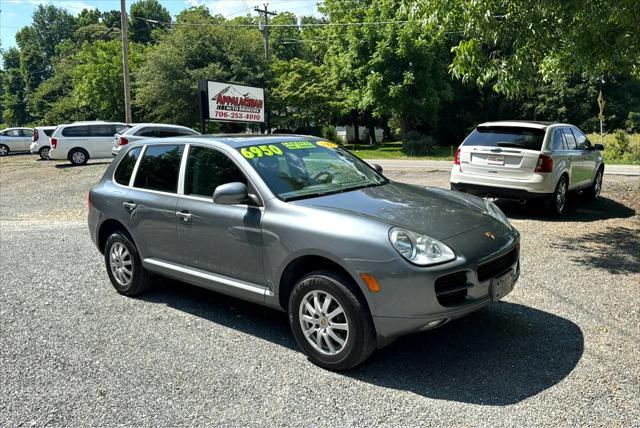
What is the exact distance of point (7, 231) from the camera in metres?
9.45

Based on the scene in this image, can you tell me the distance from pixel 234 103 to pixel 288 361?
62.8 ft

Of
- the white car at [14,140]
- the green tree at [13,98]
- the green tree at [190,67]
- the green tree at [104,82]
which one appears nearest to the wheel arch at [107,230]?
the white car at [14,140]

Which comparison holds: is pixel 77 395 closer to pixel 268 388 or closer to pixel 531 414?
pixel 268 388

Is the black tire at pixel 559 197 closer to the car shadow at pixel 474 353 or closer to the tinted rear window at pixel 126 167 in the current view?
the car shadow at pixel 474 353

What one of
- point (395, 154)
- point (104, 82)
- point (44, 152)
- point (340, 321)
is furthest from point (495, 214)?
point (104, 82)

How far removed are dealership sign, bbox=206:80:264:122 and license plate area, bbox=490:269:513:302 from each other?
18.1 m

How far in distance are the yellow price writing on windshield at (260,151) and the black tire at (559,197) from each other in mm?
5994

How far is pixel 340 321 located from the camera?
3.70 metres

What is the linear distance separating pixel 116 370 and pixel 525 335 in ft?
10.4

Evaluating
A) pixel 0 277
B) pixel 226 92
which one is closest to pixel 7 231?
pixel 0 277

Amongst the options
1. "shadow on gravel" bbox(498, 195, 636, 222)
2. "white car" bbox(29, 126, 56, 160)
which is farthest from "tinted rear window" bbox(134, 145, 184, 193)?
"white car" bbox(29, 126, 56, 160)

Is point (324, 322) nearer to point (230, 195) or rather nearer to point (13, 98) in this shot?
point (230, 195)

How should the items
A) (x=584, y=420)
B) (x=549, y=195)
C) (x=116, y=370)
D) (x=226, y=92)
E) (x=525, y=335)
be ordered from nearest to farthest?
1. (x=584, y=420)
2. (x=116, y=370)
3. (x=525, y=335)
4. (x=549, y=195)
5. (x=226, y=92)

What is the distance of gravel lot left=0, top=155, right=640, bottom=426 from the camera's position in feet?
10.6
